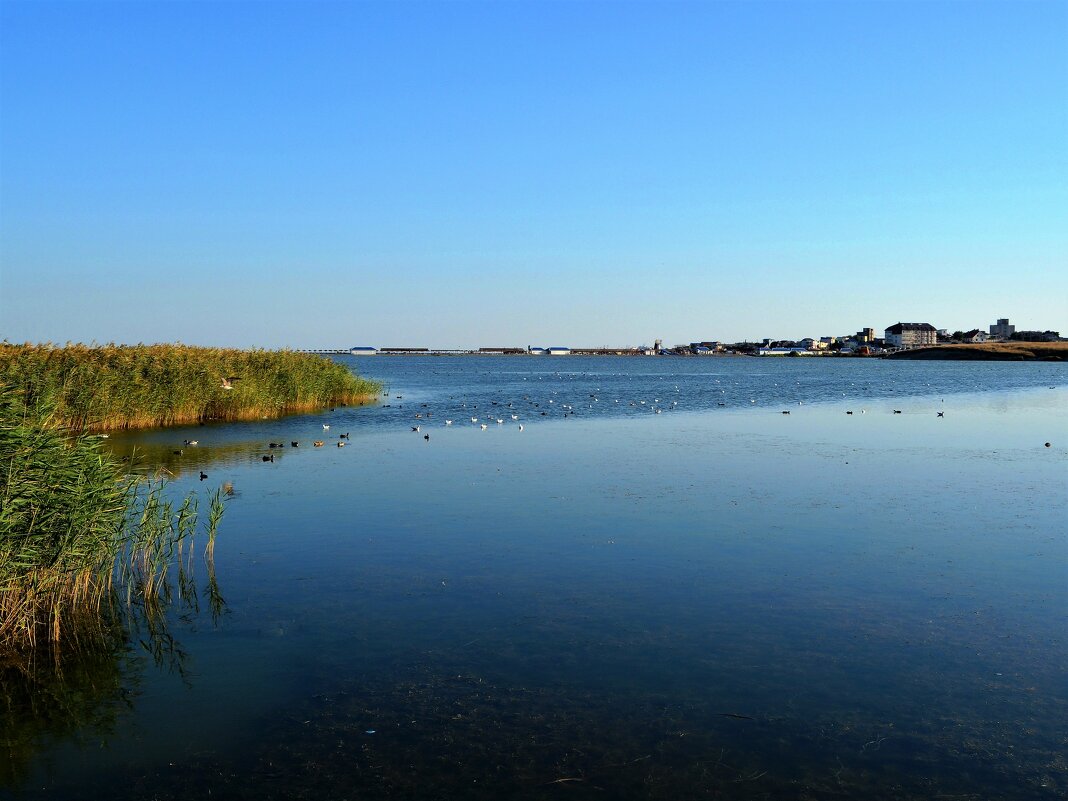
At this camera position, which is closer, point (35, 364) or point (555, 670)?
point (555, 670)

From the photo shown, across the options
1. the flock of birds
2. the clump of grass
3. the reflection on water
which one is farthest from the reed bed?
the reflection on water

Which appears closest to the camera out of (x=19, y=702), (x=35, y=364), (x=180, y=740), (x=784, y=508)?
(x=180, y=740)

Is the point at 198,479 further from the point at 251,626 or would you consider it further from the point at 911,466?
the point at 911,466

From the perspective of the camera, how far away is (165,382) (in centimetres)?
3981

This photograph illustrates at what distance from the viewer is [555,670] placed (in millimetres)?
10328

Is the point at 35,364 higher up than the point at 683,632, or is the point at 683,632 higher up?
the point at 35,364

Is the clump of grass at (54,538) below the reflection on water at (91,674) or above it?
above

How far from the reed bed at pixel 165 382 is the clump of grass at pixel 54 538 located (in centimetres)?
1425

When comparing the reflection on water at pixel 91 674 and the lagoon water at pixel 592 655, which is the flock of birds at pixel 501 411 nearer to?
the lagoon water at pixel 592 655

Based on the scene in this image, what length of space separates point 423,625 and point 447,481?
12.6 metres

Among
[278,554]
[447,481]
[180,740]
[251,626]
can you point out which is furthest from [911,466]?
[180,740]

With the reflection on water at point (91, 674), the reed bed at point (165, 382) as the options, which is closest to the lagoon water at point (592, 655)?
the reflection on water at point (91, 674)

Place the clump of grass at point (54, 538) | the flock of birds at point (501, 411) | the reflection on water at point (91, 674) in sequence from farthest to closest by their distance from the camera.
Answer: the flock of birds at point (501, 411) < the clump of grass at point (54, 538) < the reflection on water at point (91, 674)

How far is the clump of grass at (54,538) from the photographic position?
11.0 metres
